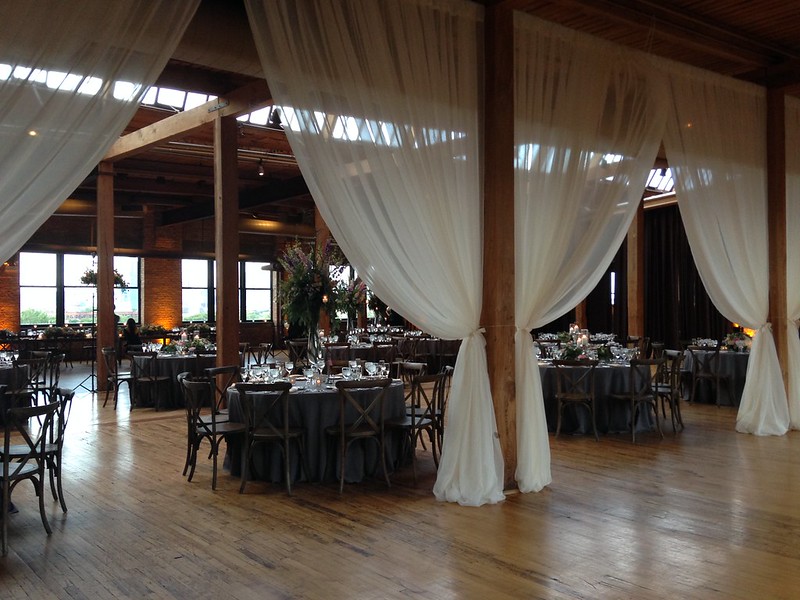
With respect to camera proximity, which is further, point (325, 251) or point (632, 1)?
point (325, 251)

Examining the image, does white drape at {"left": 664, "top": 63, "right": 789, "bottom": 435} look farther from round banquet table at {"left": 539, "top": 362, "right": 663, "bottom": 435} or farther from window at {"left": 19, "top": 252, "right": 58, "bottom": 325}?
window at {"left": 19, "top": 252, "right": 58, "bottom": 325}

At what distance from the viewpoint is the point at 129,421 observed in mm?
8812

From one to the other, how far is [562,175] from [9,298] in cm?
1662

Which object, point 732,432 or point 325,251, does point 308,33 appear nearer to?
point 325,251

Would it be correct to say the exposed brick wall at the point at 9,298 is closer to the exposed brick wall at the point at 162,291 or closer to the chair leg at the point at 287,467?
the exposed brick wall at the point at 162,291

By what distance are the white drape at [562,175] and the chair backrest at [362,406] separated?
3.50ft

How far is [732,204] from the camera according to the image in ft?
24.6

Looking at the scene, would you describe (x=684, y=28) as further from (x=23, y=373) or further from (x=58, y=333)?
(x=58, y=333)

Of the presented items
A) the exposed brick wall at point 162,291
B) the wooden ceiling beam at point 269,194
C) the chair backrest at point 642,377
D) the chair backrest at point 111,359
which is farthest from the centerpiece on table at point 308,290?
the exposed brick wall at point 162,291

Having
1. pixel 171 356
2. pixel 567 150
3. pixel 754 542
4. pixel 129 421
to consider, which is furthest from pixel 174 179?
pixel 754 542

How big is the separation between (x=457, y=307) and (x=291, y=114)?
1772 millimetres

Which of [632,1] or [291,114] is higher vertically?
[632,1]

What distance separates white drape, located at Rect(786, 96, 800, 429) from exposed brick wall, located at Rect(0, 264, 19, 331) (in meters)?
17.1

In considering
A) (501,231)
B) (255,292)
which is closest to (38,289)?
(255,292)
